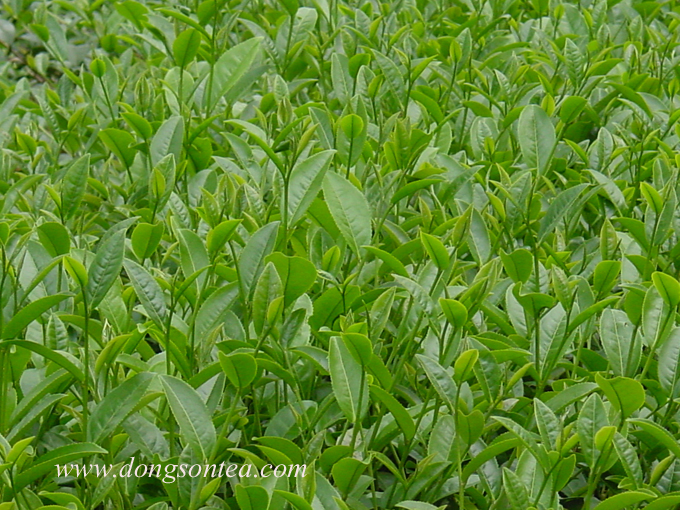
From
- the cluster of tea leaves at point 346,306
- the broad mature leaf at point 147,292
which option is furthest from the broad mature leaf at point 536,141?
the broad mature leaf at point 147,292

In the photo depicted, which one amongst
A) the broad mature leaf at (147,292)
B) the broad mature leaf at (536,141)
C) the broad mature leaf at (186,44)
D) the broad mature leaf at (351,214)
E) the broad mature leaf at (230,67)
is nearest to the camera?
the broad mature leaf at (147,292)

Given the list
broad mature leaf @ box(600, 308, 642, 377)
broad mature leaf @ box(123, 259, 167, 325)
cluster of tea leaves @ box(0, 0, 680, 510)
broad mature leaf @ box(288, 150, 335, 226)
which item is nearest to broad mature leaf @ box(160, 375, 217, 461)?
cluster of tea leaves @ box(0, 0, 680, 510)

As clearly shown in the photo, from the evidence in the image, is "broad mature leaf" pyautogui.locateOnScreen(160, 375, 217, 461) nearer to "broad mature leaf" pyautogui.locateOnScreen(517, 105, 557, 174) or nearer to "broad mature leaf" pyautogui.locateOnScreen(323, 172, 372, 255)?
"broad mature leaf" pyautogui.locateOnScreen(323, 172, 372, 255)

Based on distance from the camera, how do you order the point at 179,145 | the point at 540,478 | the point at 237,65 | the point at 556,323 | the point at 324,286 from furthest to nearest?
the point at 237,65 < the point at 179,145 < the point at 324,286 < the point at 556,323 < the point at 540,478

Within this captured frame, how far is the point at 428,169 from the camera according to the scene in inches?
77.6

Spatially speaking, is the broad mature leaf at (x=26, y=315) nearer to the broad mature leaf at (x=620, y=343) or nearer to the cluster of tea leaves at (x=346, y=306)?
the cluster of tea leaves at (x=346, y=306)

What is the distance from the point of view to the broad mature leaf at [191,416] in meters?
1.38

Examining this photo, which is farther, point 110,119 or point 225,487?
point 110,119

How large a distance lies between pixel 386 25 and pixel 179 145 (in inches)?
50.8

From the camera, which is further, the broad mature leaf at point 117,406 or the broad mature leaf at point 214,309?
the broad mature leaf at point 214,309

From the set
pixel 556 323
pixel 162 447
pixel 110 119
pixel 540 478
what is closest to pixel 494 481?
pixel 540 478

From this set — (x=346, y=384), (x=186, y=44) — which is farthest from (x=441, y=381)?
(x=186, y=44)

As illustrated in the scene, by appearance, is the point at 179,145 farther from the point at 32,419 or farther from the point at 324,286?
the point at 32,419

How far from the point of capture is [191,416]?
4.55ft
